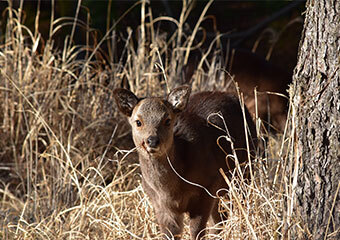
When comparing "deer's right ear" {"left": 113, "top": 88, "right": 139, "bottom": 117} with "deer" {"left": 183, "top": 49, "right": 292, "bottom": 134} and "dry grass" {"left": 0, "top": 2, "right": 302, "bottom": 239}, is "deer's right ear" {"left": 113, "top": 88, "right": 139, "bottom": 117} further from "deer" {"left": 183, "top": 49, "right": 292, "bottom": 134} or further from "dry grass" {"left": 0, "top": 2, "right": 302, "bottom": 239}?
"deer" {"left": 183, "top": 49, "right": 292, "bottom": 134}

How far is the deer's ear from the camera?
3.87 m

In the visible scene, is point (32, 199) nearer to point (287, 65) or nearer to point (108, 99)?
point (108, 99)

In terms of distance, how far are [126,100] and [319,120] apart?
1.27 meters

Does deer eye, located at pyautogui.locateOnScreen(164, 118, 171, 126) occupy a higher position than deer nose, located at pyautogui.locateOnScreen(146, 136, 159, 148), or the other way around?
deer eye, located at pyautogui.locateOnScreen(164, 118, 171, 126)

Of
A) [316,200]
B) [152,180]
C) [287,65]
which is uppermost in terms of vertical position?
[316,200]

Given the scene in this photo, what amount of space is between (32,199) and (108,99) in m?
1.38

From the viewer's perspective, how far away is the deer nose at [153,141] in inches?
141

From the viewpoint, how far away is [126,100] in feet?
12.8

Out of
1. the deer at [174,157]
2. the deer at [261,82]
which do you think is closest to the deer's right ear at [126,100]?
the deer at [174,157]

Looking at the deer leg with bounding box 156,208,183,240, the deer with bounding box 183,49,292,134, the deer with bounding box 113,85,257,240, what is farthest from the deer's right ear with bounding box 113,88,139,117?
the deer with bounding box 183,49,292,134

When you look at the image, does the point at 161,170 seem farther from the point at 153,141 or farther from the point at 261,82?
the point at 261,82

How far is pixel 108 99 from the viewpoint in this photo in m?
5.66

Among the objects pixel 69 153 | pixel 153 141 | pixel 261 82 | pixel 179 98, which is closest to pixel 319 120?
pixel 153 141

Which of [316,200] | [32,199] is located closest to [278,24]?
[32,199]
